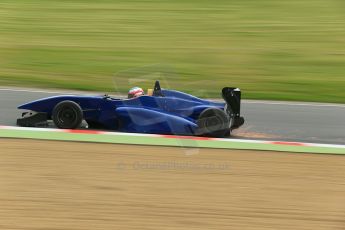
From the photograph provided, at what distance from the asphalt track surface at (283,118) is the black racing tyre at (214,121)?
1.84 feet

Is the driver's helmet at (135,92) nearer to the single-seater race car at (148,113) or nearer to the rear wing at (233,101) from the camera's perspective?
the single-seater race car at (148,113)

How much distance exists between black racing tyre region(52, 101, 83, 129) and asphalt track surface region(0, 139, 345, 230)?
1361 mm

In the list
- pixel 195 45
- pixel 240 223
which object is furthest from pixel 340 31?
pixel 240 223

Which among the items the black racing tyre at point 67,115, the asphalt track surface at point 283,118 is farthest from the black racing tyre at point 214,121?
the black racing tyre at point 67,115

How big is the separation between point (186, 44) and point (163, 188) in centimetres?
1282

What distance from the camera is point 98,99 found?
8.59 m

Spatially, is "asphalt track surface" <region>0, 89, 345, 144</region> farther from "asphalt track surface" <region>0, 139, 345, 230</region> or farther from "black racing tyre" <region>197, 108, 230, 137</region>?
"asphalt track surface" <region>0, 139, 345, 230</region>

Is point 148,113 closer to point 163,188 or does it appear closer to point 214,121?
point 214,121

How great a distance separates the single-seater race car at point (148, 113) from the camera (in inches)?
320

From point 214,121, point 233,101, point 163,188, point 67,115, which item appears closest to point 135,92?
point 67,115

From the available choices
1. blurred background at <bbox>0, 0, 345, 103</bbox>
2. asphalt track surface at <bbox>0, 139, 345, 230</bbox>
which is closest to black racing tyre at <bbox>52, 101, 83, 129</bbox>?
blurred background at <bbox>0, 0, 345, 103</bbox>

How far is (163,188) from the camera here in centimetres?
566

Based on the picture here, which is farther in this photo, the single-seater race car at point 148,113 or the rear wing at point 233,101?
the rear wing at point 233,101

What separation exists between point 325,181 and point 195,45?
12.3 metres
